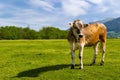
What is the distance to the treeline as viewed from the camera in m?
175

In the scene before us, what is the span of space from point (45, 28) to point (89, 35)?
561ft


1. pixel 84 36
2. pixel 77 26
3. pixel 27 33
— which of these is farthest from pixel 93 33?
pixel 27 33

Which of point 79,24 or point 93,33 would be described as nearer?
point 79,24

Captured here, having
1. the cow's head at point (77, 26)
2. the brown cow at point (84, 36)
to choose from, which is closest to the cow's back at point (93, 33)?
the brown cow at point (84, 36)

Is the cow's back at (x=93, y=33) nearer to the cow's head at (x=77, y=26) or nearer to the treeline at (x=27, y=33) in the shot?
the cow's head at (x=77, y=26)

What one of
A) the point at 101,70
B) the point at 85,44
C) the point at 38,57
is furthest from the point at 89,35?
the point at 38,57

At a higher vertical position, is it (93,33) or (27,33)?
(27,33)

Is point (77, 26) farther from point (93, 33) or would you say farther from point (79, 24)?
point (93, 33)

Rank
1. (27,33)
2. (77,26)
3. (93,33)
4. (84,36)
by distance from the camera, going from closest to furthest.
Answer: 1. (77,26)
2. (84,36)
3. (93,33)
4. (27,33)

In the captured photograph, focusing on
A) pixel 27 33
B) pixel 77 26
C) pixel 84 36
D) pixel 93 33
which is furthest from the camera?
pixel 27 33

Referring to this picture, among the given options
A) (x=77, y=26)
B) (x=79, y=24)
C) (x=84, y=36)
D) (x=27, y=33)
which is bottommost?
(x=84, y=36)

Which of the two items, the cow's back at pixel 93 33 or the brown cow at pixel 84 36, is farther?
the cow's back at pixel 93 33

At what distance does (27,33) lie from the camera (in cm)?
17875

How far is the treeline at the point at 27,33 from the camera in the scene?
17526 cm
